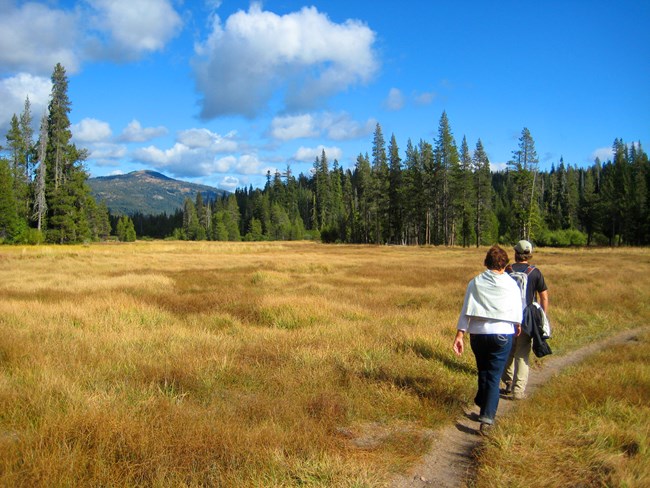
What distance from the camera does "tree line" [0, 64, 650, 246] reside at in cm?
4534

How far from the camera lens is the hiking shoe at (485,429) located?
462 centimetres

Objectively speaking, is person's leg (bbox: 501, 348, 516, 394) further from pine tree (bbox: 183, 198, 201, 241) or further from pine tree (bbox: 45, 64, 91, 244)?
pine tree (bbox: 183, 198, 201, 241)

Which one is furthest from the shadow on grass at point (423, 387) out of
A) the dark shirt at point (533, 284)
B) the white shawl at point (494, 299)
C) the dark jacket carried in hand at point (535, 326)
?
the dark shirt at point (533, 284)

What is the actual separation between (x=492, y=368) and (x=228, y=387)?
133 inches

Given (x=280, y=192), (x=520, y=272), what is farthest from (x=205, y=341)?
(x=280, y=192)

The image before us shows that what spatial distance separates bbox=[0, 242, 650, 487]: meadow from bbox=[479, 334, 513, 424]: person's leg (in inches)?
21.3

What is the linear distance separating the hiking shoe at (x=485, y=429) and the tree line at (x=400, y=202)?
4795 centimetres

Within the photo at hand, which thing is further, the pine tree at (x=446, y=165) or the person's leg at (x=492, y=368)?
the pine tree at (x=446, y=165)

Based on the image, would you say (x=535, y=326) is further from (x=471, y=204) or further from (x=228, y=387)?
(x=471, y=204)

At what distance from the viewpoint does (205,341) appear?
779cm

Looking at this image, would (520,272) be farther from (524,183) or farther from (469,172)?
(469,172)

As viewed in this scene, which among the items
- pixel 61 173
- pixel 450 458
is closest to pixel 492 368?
pixel 450 458

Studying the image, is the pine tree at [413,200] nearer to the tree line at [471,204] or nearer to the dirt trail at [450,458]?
the tree line at [471,204]

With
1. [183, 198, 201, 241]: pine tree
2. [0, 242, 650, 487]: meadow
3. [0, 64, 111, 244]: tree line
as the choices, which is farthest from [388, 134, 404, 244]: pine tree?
[183, 198, 201, 241]: pine tree
